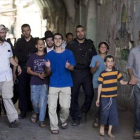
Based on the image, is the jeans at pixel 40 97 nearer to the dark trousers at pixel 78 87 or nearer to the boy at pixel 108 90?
the dark trousers at pixel 78 87

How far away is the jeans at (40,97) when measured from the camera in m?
7.04

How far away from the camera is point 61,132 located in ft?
21.9

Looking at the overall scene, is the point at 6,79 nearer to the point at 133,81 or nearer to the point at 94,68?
the point at 94,68

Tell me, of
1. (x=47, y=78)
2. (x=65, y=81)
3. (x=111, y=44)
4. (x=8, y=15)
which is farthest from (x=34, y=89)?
(x=8, y=15)

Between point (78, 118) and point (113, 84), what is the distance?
1.23m

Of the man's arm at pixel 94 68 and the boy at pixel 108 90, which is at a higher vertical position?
the man's arm at pixel 94 68

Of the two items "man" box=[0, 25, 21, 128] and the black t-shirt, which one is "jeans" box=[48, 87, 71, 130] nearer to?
the black t-shirt

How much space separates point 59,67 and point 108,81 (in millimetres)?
870

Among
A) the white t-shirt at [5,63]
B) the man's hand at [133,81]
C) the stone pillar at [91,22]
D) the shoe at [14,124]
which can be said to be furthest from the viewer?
the stone pillar at [91,22]

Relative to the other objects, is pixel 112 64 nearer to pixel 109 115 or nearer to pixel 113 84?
pixel 113 84

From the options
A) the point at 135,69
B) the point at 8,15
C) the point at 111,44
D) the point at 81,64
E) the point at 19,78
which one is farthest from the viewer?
the point at 8,15

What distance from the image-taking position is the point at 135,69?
20.7 feet

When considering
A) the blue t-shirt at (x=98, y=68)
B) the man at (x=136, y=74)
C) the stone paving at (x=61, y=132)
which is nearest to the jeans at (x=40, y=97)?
the stone paving at (x=61, y=132)

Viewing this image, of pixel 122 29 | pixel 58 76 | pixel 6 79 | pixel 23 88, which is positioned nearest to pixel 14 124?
pixel 6 79
